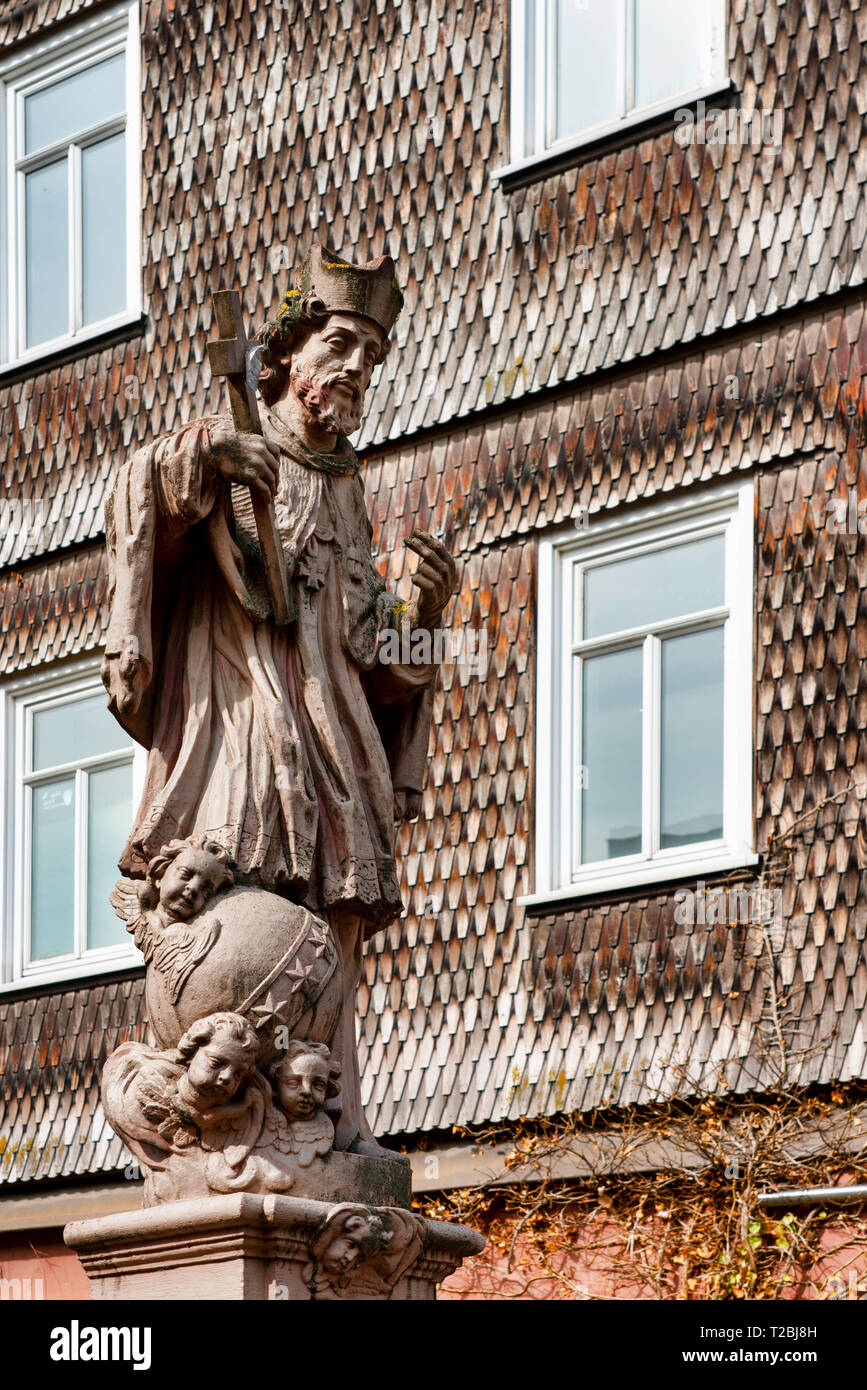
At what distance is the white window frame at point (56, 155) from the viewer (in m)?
15.6

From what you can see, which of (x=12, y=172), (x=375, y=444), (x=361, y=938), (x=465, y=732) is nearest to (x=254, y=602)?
(x=361, y=938)

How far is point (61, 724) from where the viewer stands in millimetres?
15664

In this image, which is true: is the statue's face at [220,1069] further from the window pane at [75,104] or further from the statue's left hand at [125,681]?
the window pane at [75,104]

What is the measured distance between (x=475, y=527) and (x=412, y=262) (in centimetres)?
156

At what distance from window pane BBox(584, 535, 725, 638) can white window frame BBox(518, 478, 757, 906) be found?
0.20 ft

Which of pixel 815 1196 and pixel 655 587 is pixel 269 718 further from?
pixel 655 587

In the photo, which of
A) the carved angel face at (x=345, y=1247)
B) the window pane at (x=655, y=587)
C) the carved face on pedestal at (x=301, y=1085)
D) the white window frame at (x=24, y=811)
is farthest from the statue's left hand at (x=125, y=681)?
the white window frame at (x=24, y=811)

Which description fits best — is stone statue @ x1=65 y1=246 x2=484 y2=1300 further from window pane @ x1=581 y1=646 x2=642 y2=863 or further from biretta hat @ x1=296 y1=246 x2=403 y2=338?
window pane @ x1=581 y1=646 x2=642 y2=863

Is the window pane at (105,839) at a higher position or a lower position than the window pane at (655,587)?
lower

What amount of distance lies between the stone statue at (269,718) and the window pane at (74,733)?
8.33 m

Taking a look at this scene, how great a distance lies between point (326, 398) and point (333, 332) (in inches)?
7.0

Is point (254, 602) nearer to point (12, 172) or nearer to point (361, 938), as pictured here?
point (361, 938)

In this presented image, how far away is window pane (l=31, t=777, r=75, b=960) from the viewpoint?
15.4 m

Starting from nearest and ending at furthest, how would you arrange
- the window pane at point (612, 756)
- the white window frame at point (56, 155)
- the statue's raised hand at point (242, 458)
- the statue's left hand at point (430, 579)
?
the statue's raised hand at point (242, 458), the statue's left hand at point (430, 579), the window pane at point (612, 756), the white window frame at point (56, 155)
